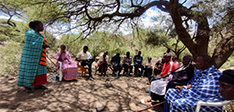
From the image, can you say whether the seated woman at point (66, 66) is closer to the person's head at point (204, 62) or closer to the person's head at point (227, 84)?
the person's head at point (204, 62)

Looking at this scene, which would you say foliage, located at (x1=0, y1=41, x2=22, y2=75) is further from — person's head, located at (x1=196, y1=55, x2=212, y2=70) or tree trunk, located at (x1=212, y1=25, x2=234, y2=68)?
tree trunk, located at (x1=212, y1=25, x2=234, y2=68)

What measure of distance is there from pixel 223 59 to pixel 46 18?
6281 mm

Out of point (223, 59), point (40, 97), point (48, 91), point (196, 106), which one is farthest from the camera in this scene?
point (223, 59)

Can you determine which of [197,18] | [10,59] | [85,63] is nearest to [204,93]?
[197,18]

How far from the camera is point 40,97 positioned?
10.7ft

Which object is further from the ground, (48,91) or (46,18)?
(46,18)

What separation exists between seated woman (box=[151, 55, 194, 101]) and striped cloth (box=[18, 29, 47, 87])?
314cm

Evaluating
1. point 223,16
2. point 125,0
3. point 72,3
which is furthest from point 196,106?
point 125,0

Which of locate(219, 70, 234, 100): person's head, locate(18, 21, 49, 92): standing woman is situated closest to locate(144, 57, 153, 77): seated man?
locate(18, 21, 49, 92): standing woman

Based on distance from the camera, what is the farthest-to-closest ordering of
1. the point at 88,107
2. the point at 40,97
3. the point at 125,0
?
the point at 125,0
the point at 40,97
the point at 88,107

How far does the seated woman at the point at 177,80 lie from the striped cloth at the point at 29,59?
3.14 m

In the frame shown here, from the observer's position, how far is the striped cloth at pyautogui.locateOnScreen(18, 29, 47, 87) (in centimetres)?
333

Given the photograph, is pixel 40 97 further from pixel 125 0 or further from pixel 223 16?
pixel 125 0

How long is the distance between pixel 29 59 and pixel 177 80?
12.2ft
